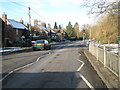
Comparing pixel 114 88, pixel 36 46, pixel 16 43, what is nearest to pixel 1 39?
pixel 16 43

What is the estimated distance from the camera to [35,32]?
62219 millimetres

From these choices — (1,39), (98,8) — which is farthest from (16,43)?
(98,8)

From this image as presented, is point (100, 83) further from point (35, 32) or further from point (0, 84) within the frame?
point (35, 32)

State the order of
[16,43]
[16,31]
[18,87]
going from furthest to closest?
[16,31] < [16,43] < [18,87]

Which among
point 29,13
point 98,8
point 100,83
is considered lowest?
point 100,83

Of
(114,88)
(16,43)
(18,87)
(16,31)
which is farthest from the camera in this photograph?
(16,31)

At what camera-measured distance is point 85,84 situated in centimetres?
550

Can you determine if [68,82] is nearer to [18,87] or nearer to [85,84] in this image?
[85,84]

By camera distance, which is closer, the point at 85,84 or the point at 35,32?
the point at 85,84

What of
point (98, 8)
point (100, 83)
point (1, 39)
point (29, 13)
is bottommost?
point (100, 83)

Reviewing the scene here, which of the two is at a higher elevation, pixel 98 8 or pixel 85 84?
pixel 98 8

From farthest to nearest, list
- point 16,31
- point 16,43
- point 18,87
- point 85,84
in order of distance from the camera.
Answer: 1. point 16,31
2. point 16,43
3. point 85,84
4. point 18,87

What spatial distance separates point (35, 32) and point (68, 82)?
57827 mm

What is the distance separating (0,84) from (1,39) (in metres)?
29.6
